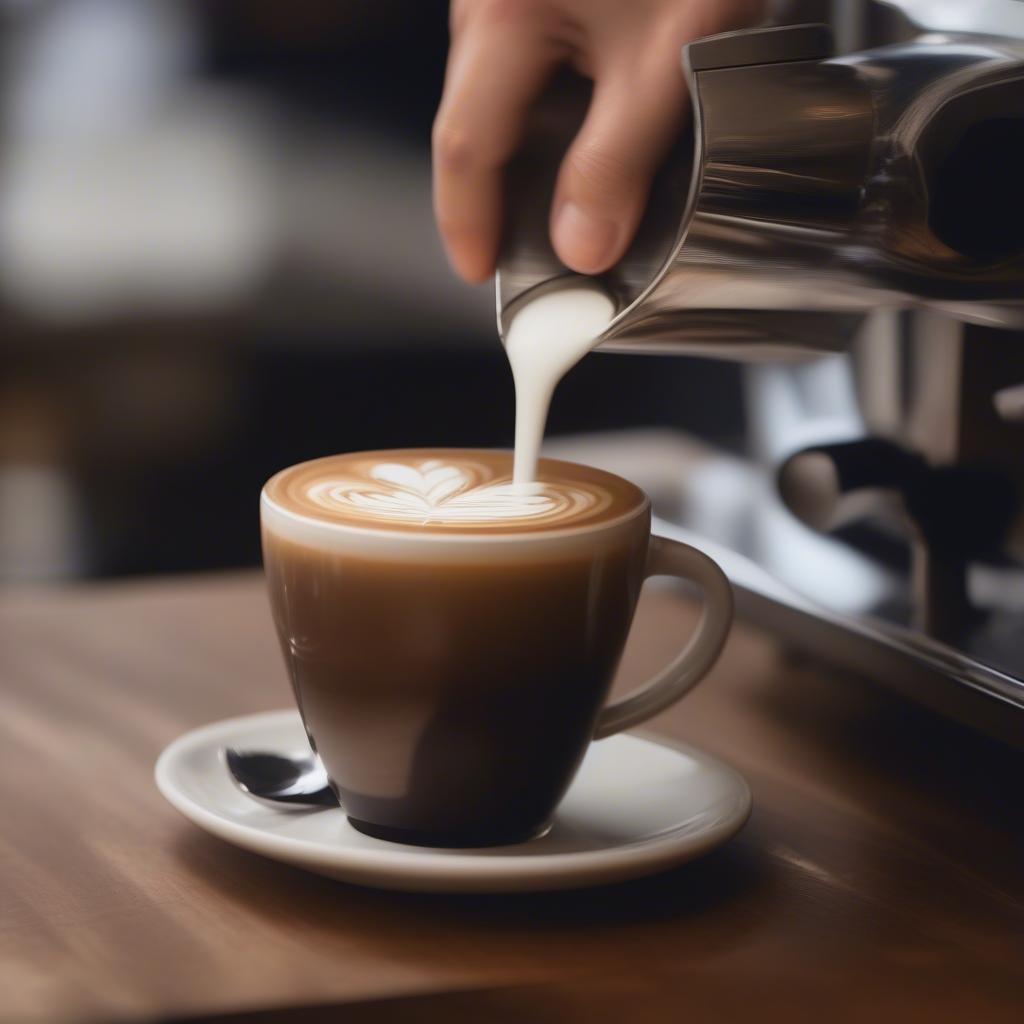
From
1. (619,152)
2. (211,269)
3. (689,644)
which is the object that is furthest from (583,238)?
(211,269)

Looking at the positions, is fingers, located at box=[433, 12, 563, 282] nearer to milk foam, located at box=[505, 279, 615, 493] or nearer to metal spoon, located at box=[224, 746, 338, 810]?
milk foam, located at box=[505, 279, 615, 493]

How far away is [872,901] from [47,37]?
1.71 meters

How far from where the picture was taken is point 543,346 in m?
0.51

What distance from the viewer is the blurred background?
1814 mm

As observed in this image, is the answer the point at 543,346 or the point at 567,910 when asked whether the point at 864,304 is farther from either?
the point at 567,910

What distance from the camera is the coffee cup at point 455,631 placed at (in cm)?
40

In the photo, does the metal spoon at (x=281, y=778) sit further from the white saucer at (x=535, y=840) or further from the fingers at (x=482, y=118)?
the fingers at (x=482, y=118)

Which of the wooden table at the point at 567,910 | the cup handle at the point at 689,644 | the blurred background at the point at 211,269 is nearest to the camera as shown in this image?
the wooden table at the point at 567,910

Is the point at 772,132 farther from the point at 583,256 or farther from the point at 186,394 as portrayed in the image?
the point at 186,394

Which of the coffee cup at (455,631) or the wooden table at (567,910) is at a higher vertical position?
the coffee cup at (455,631)

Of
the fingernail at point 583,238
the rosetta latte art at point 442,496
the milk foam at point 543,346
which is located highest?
the fingernail at point 583,238

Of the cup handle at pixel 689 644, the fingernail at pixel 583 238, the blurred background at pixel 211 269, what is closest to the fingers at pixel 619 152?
the fingernail at pixel 583 238

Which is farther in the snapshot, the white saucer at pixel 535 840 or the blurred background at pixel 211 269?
the blurred background at pixel 211 269

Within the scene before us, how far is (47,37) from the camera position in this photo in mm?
1825
